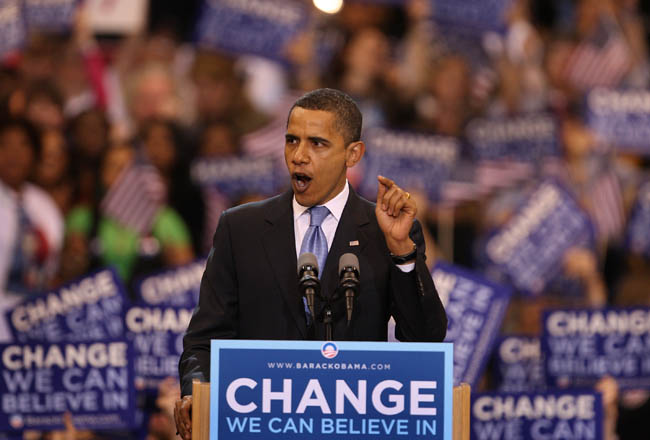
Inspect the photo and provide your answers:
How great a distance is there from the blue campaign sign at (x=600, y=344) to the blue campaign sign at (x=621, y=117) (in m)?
2.96

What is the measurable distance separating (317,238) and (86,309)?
250 cm

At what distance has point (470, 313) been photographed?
5.21 meters

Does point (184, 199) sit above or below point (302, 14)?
below

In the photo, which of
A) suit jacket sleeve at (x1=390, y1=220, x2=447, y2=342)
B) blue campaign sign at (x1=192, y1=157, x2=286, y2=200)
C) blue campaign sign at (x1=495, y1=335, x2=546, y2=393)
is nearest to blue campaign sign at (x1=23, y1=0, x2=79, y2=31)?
blue campaign sign at (x1=192, y1=157, x2=286, y2=200)

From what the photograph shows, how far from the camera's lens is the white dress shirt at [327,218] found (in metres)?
3.04

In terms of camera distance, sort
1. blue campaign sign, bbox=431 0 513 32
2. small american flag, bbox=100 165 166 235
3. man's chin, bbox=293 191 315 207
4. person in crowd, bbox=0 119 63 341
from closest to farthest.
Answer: man's chin, bbox=293 191 315 207
person in crowd, bbox=0 119 63 341
small american flag, bbox=100 165 166 235
blue campaign sign, bbox=431 0 513 32

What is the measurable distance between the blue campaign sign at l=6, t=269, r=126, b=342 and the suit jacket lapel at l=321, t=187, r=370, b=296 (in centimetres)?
242

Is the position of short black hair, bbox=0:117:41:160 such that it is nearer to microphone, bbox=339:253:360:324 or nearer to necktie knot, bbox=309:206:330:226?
necktie knot, bbox=309:206:330:226

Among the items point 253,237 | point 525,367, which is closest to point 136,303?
point 525,367

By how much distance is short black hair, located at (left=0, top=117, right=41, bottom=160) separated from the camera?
23.5 ft

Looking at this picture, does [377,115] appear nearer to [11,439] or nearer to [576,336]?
[576,336]

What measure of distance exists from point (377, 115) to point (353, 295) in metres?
5.54

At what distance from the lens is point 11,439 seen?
4.88 metres

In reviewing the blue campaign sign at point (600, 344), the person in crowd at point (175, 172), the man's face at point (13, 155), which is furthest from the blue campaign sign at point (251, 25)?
the blue campaign sign at point (600, 344)
